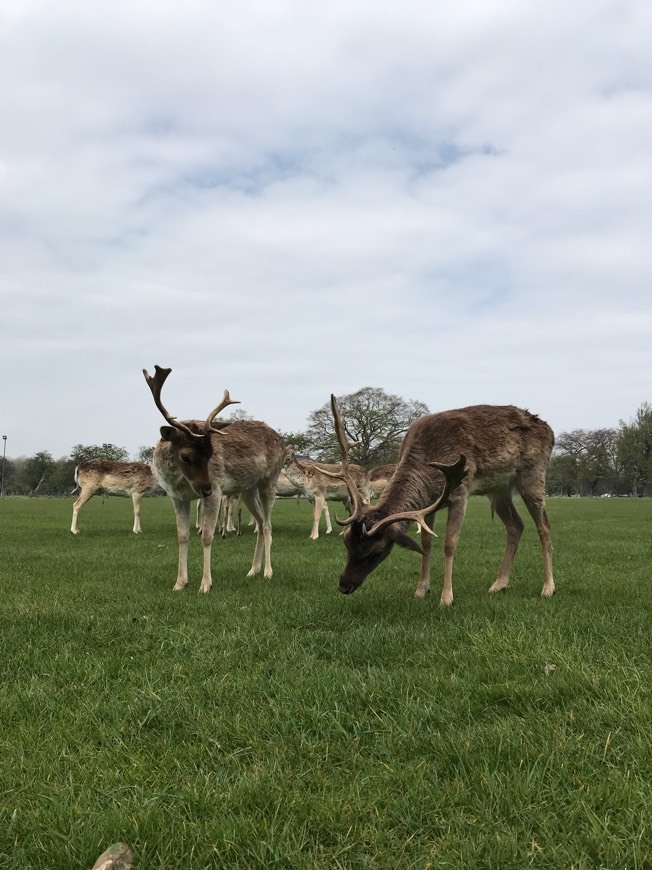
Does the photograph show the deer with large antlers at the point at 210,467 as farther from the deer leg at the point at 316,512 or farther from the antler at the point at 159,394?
the deer leg at the point at 316,512

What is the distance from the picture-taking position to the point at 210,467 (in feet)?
26.1

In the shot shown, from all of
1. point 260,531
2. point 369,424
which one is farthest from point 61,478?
point 260,531

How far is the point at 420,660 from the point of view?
13.8 feet

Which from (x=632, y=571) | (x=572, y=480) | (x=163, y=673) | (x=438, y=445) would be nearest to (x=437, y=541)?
(x=632, y=571)

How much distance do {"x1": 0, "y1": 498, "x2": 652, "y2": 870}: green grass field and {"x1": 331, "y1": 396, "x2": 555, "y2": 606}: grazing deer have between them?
0.65 metres

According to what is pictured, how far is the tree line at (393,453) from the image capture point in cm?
6328

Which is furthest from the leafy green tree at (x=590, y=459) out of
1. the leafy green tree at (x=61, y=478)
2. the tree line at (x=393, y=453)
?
the leafy green tree at (x=61, y=478)

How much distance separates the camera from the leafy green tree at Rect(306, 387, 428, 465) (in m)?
62.0

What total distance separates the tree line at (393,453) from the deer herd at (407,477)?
49330mm

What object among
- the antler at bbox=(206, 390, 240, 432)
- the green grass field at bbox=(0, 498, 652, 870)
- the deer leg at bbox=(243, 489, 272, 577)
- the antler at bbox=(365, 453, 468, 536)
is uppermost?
the antler at bbox=(206, 390, 240, 432)

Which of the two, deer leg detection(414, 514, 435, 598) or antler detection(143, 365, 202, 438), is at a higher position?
antler detection(143, 365, 202, 438)

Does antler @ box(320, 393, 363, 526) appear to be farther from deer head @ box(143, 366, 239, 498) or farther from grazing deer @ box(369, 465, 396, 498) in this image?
grazing deer @ box(369, 465, 396, 498)

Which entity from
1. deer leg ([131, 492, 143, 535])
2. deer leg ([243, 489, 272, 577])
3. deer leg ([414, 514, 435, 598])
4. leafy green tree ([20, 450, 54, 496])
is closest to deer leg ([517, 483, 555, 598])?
deer leg ([414, 514, 435, 598])

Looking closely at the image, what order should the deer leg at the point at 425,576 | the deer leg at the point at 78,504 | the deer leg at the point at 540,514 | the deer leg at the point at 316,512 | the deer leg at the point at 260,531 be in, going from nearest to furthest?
the deer leg at the point at 425,576 < the deer leg at the point at 540,514 < the deer leg at the point at 260,531 < the deer leg at the point at 316,512 < the deer leg at the point at 78,504
